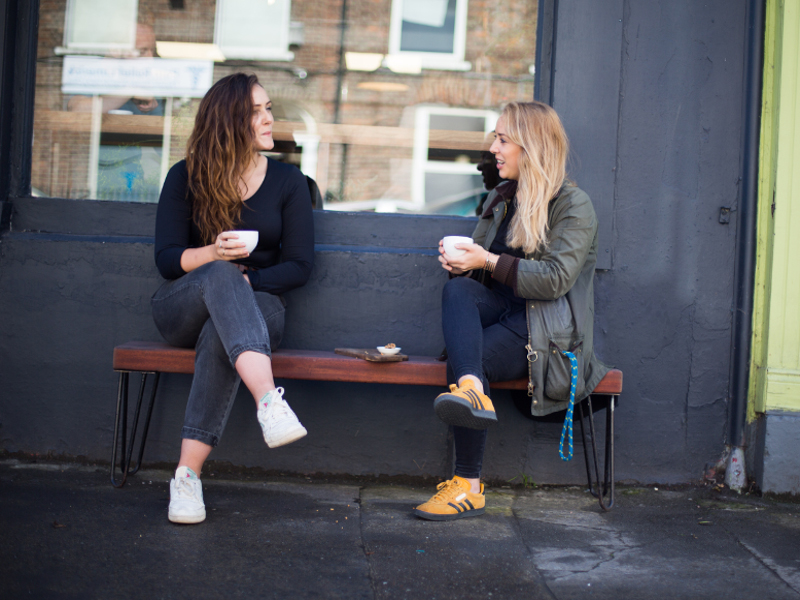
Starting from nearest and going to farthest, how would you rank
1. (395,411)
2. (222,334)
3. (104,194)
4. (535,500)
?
(222,334), (535,500), (395,411), (104,194)

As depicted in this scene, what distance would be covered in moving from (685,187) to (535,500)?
5.36ft

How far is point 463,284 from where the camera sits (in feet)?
9.86

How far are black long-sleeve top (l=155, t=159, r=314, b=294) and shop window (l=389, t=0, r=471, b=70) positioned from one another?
116 cm

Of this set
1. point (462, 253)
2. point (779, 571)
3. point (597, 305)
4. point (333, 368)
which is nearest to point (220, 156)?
point (333, 368)

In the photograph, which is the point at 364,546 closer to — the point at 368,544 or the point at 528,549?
the point at 368,544

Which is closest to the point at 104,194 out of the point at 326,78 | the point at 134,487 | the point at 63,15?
the point at 63,15

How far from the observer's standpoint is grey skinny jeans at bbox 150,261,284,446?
8.83ft

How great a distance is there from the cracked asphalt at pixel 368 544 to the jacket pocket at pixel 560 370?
532mm

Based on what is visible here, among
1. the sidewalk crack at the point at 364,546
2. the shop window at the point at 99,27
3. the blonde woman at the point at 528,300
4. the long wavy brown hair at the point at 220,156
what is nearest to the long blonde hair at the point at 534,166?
the blonde woman at the point at 528,300

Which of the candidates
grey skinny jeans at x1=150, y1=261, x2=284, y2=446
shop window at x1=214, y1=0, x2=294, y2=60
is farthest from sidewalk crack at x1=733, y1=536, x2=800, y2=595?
shop window at x1=214, y1=0, x2=294, y2=60

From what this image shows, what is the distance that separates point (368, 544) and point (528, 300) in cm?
114

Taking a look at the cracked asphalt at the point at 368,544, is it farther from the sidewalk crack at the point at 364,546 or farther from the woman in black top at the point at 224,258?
the woman in black top at the point at 224,258

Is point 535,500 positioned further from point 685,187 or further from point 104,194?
point 104,194

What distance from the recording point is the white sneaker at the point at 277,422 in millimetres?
2520
